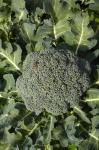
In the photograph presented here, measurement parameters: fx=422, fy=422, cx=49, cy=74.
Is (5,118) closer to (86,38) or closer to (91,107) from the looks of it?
(91,107)

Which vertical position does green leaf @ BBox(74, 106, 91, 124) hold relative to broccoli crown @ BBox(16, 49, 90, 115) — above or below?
below

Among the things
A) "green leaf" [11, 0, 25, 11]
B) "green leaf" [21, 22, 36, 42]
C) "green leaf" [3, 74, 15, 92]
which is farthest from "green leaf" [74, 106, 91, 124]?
"green leaf" [11, 0, 25, 11]

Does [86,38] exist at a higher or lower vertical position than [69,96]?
higher

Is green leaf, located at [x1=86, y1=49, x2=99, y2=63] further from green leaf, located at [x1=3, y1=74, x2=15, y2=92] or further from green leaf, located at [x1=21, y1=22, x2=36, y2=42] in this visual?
green leaf, located at [x1=3, y1=74, x2=15, y2=92]

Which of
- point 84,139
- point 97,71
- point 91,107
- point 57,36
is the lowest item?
point 84,139

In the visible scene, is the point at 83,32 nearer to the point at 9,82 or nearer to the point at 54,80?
the point at 54,80

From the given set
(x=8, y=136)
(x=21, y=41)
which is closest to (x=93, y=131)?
(x=8, y=136)
